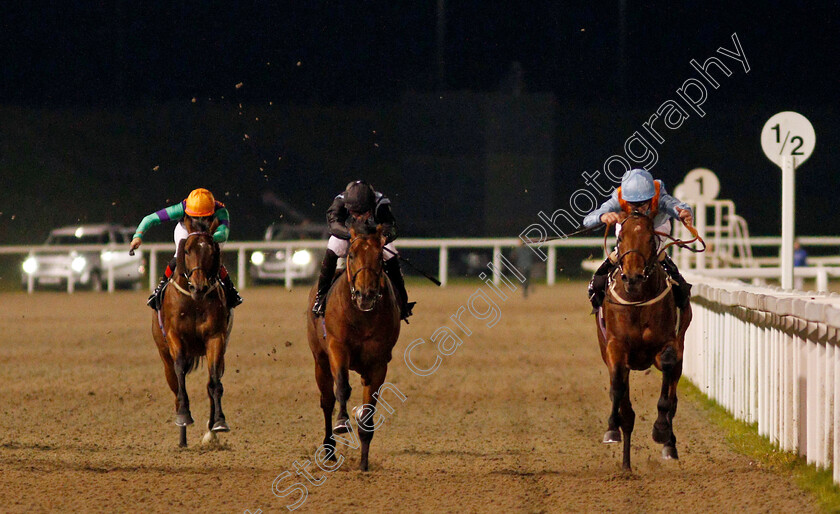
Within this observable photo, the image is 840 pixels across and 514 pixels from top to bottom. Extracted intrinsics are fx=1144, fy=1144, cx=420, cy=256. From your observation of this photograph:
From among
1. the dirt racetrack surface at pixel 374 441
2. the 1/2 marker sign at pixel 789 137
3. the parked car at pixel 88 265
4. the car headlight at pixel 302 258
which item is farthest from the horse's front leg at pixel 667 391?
the parked car at pixel 88 265

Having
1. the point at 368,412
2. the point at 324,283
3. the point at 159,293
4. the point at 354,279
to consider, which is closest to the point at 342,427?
the point at 368,412

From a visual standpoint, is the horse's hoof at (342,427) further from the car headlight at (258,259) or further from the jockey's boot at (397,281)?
the car headlight at (258,259)

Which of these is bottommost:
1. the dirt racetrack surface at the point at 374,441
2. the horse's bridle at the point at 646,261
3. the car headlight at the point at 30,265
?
the dirt racetrack surface at the point at 374,441

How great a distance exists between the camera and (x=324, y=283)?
25.1 ft

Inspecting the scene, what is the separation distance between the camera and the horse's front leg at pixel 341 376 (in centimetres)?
712

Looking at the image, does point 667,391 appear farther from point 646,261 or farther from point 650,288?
point 646,261

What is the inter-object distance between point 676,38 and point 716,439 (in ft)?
101

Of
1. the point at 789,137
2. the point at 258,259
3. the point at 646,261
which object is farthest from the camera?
the point at 258,259

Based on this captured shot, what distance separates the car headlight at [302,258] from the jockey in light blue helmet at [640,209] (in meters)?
20.3

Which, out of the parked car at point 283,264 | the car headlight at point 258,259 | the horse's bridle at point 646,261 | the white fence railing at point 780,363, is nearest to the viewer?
the white fence railing at point 780,363

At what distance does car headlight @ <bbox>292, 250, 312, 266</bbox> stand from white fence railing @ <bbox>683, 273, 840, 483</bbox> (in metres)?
17.8

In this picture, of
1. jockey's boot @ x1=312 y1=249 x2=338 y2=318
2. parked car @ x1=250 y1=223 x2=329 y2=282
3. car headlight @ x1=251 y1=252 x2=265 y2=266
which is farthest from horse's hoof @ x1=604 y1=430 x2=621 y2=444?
car headlight @ x1=251 y1=252 x2=265 y2=266

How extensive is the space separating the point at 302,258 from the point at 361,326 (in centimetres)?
2065

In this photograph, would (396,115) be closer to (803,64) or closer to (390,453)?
(803,64)
